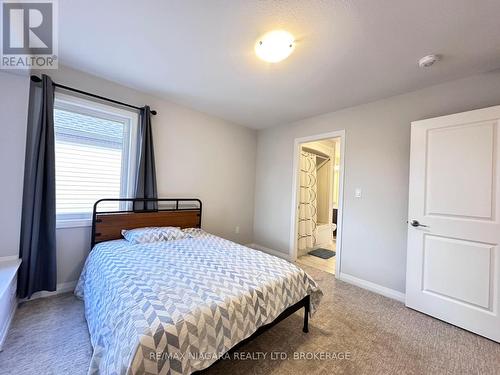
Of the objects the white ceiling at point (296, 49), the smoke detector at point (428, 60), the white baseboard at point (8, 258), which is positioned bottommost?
the white baseboard at point (8, 258)

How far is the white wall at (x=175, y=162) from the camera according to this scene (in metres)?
2.03

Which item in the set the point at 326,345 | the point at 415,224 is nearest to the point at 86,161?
the point at 326,345

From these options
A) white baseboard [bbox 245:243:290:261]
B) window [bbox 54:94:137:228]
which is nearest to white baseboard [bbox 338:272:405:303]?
white baseboard [bbox 245:243:290:261]

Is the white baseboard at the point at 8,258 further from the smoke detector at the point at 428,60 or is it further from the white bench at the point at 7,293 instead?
the smoke detector at the point at 428,60

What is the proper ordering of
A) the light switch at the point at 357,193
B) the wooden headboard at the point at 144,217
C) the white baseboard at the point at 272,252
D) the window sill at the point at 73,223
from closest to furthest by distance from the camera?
the window sill at the point at 73,223 < the wooden headboard at the point at 144,217 < the light switch at the point at 357,193 < the white baseboard at the point at 272,252

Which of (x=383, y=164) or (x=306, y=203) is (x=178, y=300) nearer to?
(x=383, y=164)

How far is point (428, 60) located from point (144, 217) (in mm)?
3448

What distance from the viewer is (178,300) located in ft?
4.14

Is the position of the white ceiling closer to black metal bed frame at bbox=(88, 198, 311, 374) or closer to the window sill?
black metal bed frame at bbox=(88, 198, 311, 374)

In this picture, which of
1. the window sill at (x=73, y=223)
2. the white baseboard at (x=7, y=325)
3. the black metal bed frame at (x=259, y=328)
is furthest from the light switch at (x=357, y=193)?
the white baseboard at (x=7, y=325)

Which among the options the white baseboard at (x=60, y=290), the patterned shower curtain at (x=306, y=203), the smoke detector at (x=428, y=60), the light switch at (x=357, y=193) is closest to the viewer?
the smoke detector at (x=428, y=60)

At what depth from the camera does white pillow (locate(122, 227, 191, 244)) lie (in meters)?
2.43

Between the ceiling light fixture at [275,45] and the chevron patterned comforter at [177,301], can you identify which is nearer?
the chevron patterned comforter at [177,301]

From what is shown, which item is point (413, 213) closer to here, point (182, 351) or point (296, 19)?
point (296, 19)
